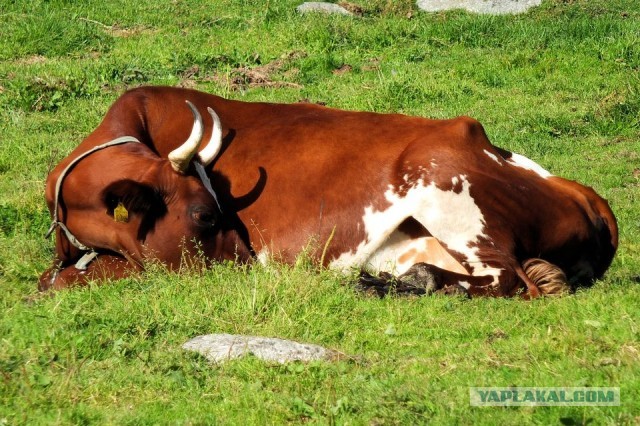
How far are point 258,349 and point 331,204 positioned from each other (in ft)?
7.61

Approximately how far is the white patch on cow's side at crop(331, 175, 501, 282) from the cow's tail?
30cm

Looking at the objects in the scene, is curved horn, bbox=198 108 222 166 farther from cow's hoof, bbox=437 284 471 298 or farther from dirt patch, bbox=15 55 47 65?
dirt patch, bbox=15 55 47 65

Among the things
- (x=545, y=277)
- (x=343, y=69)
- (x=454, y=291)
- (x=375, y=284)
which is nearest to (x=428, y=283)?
(x=454, y=291)

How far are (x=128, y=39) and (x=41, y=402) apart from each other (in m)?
11.6

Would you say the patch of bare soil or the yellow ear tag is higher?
the yellow ear tag

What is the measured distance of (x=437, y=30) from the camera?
16.5m

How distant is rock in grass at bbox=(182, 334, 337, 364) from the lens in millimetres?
5848

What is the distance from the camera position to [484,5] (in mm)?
18062

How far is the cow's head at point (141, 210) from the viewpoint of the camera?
7660 mm

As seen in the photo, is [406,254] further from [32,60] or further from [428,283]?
[32,60]

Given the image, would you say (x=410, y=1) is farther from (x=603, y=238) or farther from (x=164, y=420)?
(x=164, y=420)

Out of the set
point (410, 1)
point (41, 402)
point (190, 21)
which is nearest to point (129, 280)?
point (41, 402)
